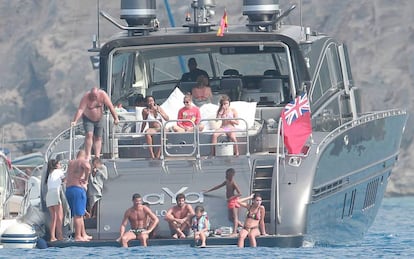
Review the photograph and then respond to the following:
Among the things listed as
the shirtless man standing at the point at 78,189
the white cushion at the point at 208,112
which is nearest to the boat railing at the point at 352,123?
the white cushion at the point at 208,112

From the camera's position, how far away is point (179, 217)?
19.7 m

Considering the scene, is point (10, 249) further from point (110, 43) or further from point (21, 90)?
point (21, 90)

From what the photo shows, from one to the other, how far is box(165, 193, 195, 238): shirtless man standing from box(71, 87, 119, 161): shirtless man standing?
1.67 m

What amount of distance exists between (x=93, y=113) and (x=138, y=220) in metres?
2.02

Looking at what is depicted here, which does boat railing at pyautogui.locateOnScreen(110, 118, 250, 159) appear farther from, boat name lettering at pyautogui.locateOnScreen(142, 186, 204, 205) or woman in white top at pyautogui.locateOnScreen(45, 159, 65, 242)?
woman in white top at pyautogui.locateOnScreen(45, 159, 65, 242)

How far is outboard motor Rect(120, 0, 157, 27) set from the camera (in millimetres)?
22766

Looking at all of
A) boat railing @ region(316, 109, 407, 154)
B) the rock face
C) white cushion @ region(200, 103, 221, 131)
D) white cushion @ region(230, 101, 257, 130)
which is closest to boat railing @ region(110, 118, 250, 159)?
white cushion @ region(230, 101, 257, 130)

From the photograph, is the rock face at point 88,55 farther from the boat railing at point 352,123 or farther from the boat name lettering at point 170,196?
the boat name lettering at point 170,196

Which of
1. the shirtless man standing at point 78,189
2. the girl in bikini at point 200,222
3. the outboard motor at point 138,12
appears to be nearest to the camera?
the girl in bikini at point 200,222

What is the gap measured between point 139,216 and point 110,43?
3.53m

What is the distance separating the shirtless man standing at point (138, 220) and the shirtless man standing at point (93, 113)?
143 cm

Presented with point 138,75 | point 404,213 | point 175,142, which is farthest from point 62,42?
point 175,142

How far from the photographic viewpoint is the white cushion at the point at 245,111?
70.2ft

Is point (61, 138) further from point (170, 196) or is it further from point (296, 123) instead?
point (296, 123)
